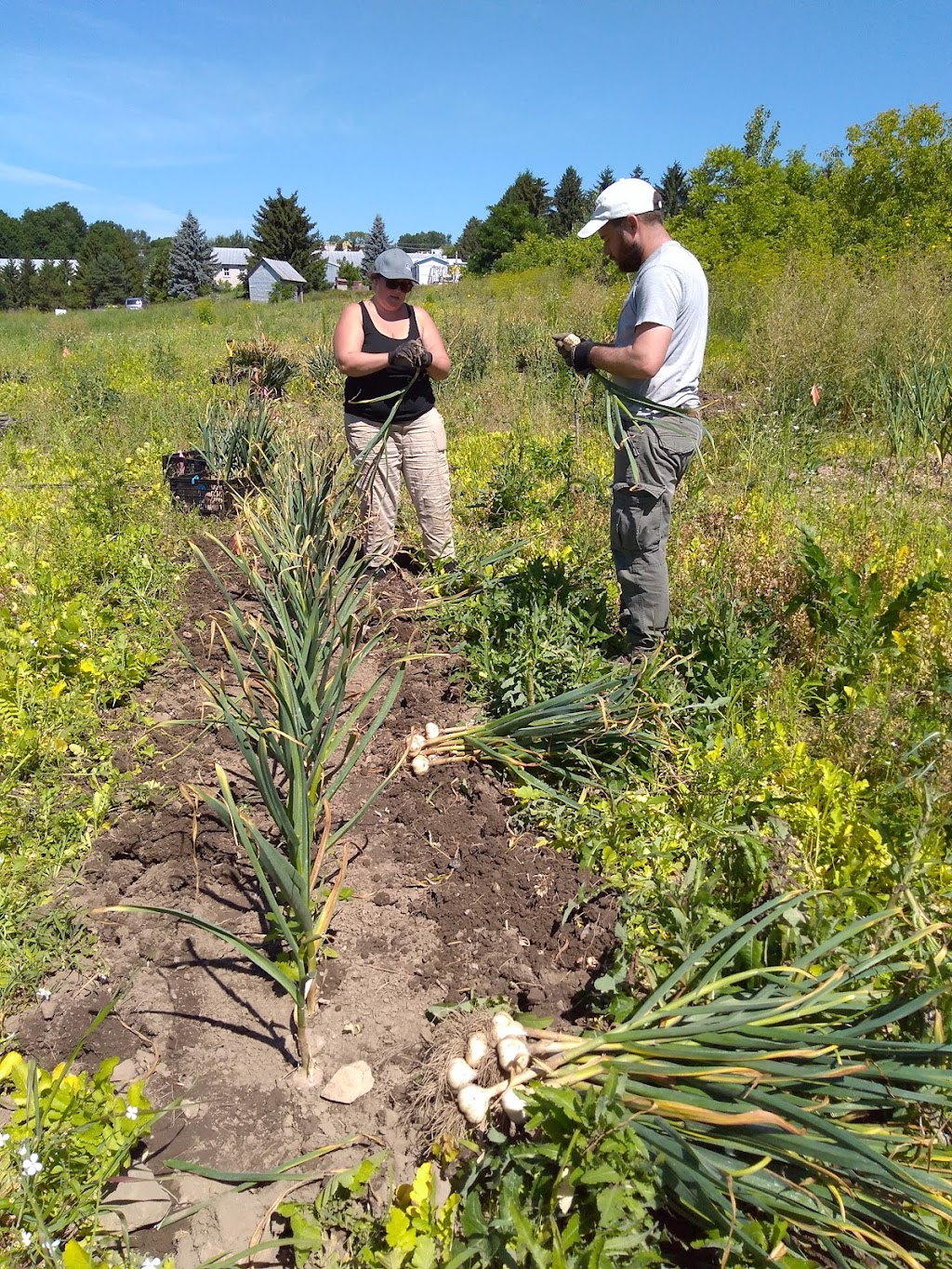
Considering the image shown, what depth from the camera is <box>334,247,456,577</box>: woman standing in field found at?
3.60 metres

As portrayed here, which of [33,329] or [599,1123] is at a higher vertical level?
[33,329]

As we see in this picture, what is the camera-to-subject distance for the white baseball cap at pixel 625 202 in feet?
8.43

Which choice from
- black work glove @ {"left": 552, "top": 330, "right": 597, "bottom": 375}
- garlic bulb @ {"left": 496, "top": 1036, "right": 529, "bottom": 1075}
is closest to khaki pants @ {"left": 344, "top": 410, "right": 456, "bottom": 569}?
black work glove @ {"left": 552, "top": 330, "right": 597, "bottom": 375}

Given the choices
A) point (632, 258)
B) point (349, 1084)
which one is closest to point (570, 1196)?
point (349, 1084)

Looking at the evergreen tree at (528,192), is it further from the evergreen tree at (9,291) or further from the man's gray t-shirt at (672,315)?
the man's gray t-shirt at (672,315)

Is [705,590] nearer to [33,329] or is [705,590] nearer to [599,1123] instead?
[599,1123]

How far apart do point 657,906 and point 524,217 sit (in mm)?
51390

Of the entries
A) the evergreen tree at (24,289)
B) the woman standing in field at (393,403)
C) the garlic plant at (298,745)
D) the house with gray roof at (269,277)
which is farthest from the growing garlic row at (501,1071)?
the evergreen tree at (24,289)

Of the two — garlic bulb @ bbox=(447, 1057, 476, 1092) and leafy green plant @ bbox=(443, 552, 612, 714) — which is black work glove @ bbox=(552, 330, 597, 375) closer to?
leafy green plant @ bbox=(443, 552, 612, 714)

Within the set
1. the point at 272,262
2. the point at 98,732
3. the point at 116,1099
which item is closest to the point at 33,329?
the point at 98,732

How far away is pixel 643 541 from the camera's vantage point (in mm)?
2812

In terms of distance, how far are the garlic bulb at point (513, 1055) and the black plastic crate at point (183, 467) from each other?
15.8 feet

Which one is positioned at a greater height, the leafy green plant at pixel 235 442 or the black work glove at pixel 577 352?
the black work glove at pixel 577 352

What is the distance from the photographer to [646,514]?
279 centimetres
